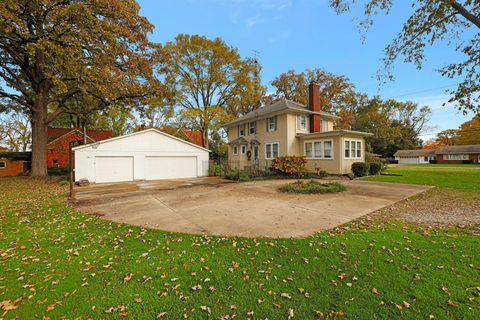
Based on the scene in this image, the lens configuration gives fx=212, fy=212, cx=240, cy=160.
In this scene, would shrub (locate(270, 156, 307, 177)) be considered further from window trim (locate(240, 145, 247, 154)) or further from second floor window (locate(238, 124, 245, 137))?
second floor window (locate(238, 124, 245, 137))

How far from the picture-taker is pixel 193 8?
12594mm

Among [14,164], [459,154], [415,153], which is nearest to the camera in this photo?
[14,164]

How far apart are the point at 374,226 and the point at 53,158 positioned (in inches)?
1287

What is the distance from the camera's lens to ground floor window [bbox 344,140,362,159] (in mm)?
15941

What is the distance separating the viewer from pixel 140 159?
16.6m

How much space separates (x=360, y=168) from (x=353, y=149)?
1737 millimetres

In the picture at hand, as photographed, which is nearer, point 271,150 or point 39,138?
point 39,138

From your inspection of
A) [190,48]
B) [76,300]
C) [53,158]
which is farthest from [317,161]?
[53,158]

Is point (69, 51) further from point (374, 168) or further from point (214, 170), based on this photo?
point (374, 168)

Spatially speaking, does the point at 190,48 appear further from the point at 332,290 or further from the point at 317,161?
the point at 332,290

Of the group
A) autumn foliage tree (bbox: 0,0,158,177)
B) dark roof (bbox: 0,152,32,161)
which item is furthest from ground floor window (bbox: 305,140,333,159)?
dark roof (bbox: 0,152,32,161)

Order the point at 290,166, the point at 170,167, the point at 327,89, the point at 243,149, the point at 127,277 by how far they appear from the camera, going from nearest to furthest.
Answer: the point at 127,277
the point at 290,166
the point at 170,167
the point at 243,149
the point at 327,89

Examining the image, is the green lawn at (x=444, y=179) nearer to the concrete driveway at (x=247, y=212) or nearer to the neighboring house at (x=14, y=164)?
the concrete driveway at (x=247, y=212)

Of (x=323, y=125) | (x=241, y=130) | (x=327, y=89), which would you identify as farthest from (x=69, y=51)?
(x=327, y=89)
